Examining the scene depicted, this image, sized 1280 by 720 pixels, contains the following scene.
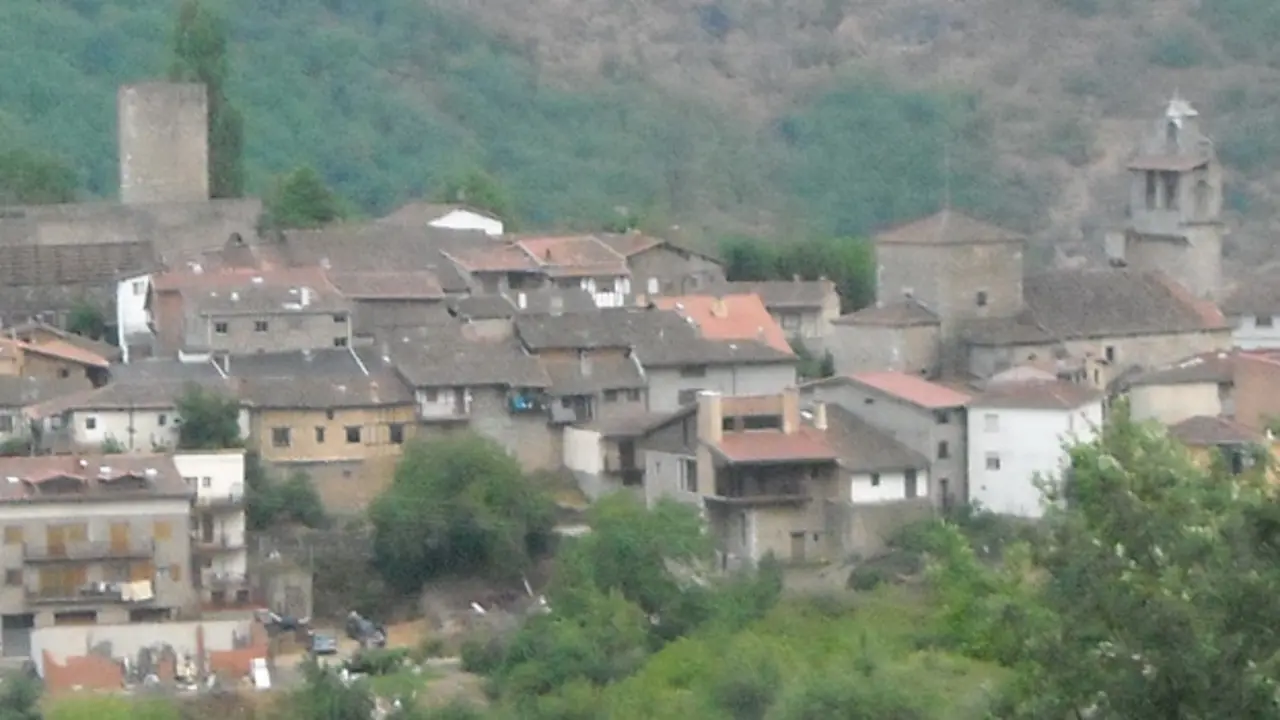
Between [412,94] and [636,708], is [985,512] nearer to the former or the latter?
[636,708]

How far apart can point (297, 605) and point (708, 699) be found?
3.76 meters

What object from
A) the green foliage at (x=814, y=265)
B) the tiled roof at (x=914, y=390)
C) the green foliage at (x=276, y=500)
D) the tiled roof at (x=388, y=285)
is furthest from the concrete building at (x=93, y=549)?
the green foliage at (x=814, y=265)

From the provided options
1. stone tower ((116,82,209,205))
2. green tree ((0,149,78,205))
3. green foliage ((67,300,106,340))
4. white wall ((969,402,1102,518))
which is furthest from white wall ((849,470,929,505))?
green tree ((0,149,78,205))

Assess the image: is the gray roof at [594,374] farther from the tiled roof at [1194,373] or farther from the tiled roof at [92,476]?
the tiled roof at [1194,373]

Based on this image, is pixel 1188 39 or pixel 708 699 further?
pixel 1188 39

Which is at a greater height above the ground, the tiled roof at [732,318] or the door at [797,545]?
the tiled roof at [732,318]

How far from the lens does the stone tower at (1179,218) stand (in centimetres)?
3522

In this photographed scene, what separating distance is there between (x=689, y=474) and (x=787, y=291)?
19.4ft

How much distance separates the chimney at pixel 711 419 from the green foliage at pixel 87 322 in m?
6.88

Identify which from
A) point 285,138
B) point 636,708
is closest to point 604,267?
point 636,708

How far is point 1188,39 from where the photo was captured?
2498 inches

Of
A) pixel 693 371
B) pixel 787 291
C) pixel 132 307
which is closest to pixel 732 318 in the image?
pixel 693 371

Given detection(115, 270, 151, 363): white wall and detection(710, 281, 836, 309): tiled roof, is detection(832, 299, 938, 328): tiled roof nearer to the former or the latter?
detection(710, 281, 836, 309): tiled roof

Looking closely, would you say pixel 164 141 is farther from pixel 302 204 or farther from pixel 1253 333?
pixel 1253 333
